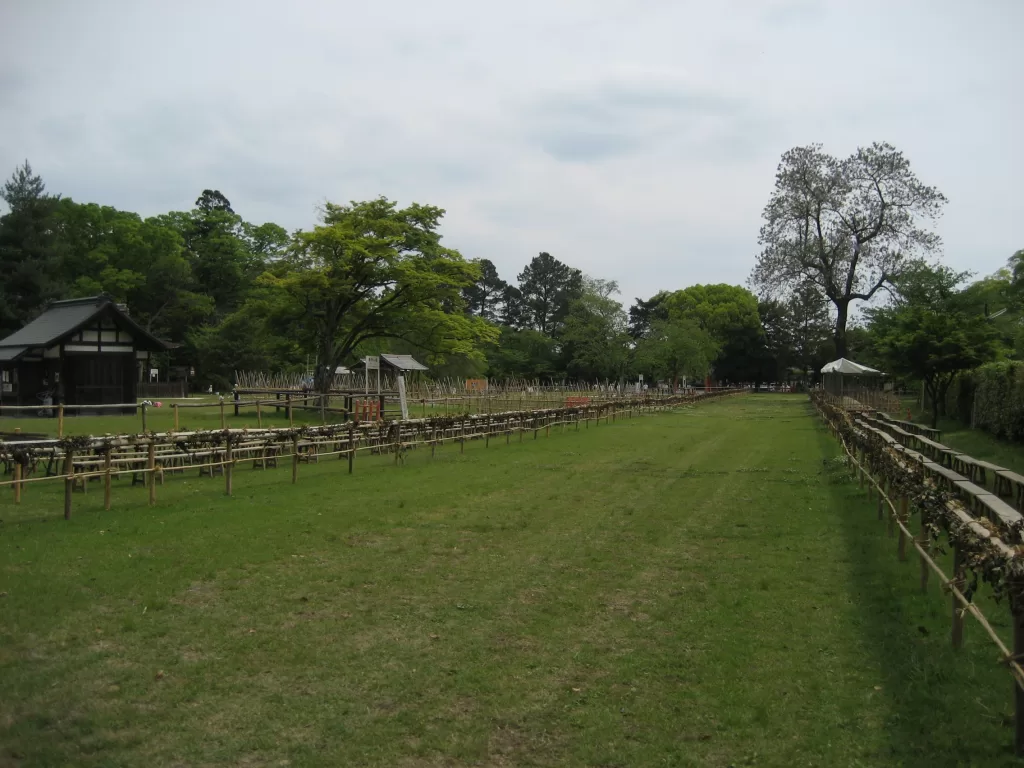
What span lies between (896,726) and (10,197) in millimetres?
52766

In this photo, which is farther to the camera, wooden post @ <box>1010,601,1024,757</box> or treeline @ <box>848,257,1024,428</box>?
treeline @ <box>848,257,1024,428</box>

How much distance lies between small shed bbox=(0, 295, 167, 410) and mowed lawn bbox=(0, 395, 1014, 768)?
20.4 metres

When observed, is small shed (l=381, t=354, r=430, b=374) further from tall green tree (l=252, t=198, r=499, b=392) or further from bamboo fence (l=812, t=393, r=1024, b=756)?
bamboo fence (l=812, t=393, r=1024, b=756)

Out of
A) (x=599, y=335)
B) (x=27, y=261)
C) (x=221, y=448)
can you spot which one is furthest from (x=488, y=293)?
(x=221, y=448)

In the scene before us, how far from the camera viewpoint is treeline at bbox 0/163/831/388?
32219 mm

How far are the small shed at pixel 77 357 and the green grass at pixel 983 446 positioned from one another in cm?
2732

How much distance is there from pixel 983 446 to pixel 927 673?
51.1 ft

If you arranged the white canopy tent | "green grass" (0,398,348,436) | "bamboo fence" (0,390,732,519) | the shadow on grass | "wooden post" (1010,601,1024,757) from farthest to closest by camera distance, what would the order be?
the white canopy tent → "green grass" (0,398,348,436) → "bamboo fence" (0,390,732,519) → the shadow on grass → "wooden post" (1010,601,1024,757)

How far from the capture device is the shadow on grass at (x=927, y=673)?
12.6 feet

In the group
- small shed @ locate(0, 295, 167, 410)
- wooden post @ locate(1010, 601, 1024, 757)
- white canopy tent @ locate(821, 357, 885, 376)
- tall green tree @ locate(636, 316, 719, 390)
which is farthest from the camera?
tall green tree @ locate(636, 316, 719, 390)

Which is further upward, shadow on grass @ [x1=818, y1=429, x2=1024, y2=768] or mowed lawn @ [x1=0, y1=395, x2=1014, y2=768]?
mowed lawn @ [x1=0, y1=395, x2=1014, y2=768]

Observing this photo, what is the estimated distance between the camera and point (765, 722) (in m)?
4.11

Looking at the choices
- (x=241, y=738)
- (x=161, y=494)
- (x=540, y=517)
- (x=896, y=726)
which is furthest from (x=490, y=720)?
(x=161, y=494)

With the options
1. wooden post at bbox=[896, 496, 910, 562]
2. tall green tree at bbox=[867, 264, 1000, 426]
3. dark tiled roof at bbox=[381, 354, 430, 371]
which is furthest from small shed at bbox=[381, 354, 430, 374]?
wooden post at bbox=[896, 496, 910, 562]
